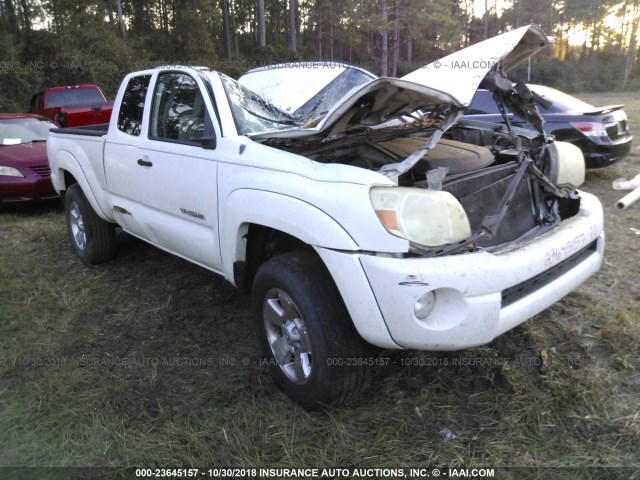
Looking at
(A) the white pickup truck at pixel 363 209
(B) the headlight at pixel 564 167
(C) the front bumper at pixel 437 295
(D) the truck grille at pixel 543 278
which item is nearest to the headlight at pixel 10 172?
(A) the white pickup truck at pixel 363 209

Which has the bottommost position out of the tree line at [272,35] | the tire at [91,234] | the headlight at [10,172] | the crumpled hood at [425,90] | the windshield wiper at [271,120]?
the tire at [91,234]

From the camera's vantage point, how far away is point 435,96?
8.63ft

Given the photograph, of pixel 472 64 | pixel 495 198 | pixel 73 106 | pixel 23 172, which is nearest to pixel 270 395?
pixel 495 198

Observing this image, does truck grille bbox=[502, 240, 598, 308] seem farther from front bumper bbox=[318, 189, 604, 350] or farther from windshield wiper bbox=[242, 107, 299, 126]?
windshield wiper bbox=[242, 107, 299, 126]

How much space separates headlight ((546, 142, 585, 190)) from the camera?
3.57 meters

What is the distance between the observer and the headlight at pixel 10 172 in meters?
7.45

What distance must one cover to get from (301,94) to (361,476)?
9.95 ft

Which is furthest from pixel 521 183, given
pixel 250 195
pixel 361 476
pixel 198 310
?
pixel 198 310

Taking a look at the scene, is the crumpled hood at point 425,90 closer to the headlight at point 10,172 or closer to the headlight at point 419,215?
the headlight at point 419,215

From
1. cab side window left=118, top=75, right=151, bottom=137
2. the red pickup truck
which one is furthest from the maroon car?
cab side window left=118, top=75, right=151, bottom=137

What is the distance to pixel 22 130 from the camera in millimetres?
8516

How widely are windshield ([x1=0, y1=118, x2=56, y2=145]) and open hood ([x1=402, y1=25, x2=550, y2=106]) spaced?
7150mm

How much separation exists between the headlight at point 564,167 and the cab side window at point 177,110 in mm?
2292

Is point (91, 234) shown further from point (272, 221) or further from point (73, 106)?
point (73, 106)
